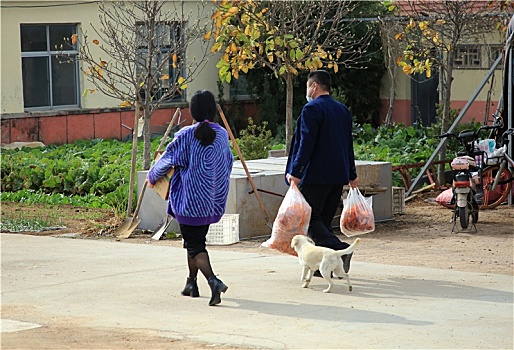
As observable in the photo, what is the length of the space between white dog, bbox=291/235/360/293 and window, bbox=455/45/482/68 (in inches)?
601

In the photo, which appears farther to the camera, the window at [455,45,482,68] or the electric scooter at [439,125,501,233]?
the window at [455,45,482,68]

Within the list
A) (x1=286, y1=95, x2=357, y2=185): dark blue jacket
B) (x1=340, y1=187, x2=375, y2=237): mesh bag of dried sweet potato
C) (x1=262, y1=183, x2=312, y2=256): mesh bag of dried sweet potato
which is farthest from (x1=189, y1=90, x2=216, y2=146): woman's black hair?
(x1=340, y1=187, x2=375, y2=237): mesh bag of dried sweet potato

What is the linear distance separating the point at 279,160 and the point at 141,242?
2720 millimetres

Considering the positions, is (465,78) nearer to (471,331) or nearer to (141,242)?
(141,242)

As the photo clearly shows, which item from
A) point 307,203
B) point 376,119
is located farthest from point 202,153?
point 376,119

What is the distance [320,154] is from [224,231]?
277 cm

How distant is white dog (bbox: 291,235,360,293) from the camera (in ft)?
27.4

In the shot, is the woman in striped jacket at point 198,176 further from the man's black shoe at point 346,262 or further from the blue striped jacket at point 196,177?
the man's black shoe at point 346,262

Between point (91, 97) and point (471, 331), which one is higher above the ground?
point (91, 97)

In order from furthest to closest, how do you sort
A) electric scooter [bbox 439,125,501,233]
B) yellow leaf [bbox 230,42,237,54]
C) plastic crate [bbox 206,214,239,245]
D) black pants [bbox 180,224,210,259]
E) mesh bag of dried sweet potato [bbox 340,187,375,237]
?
yellow leaf [bbox 230,42,237,54], electric scooter [bbox 439,125,501,233], plastic crate [bbox 206,214,239,245], mesh bag of dried sweet potato [bbox 340,187,375,237], black pants [bbox 180,224,210,259]

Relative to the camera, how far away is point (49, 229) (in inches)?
501

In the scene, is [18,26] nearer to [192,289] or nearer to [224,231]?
[224,231]

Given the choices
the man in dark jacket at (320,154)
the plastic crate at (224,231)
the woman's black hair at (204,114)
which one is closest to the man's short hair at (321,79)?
the man in dark jacket at (320,154)

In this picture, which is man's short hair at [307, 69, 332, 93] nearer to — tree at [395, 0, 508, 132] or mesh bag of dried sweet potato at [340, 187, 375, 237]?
mesh bag of dried sweet potato at [340, 187, 375, 237]
